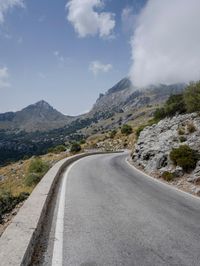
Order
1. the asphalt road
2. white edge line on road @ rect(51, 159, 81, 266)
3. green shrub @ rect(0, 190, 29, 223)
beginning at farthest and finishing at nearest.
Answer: green shrub @ rect(0, 190, 29, 223) < the asphalt road < white edge line on road @ rect(51, 159, 81, 266)

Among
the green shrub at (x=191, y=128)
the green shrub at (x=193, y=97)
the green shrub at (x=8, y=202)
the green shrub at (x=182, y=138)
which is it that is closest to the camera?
the green shrub at (x=8, y=202)

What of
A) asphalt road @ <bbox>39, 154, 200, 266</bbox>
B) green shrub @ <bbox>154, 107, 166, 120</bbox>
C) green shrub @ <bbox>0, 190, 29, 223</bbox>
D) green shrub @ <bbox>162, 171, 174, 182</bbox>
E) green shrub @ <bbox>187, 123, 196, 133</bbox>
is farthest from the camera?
green shrub @ <bbox>154, 107, 166, 120</bbox>

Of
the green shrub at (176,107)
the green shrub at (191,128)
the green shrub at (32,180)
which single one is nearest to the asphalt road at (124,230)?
the green shrub at (32,180)

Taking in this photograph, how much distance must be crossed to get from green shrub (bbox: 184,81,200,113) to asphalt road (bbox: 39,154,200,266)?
879 inches

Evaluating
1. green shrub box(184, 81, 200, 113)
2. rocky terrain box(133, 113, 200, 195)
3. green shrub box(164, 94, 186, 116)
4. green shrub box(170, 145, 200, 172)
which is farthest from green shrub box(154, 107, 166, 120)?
green shrub box(170, 145, 200, 172)

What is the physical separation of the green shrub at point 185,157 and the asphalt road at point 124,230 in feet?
16.0

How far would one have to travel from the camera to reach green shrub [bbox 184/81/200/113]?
32047 millimetres

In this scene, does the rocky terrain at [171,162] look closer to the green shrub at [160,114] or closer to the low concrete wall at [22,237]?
the low concrete wall at [22,237]

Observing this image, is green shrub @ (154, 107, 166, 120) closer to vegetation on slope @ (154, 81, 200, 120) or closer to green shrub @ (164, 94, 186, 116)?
vegetation on slope @ (154, 81, 200, 120)

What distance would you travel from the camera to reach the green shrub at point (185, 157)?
16.3 m

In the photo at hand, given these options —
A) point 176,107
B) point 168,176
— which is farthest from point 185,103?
point 168,176

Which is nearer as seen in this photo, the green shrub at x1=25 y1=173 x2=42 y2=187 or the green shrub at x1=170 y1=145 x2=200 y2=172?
the green shrub at x1=170 y1=145 x2=200 y2=172

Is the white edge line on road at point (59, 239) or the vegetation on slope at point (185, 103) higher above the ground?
the vegetation on slope at point (185, 103)

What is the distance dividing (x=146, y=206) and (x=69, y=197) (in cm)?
291
